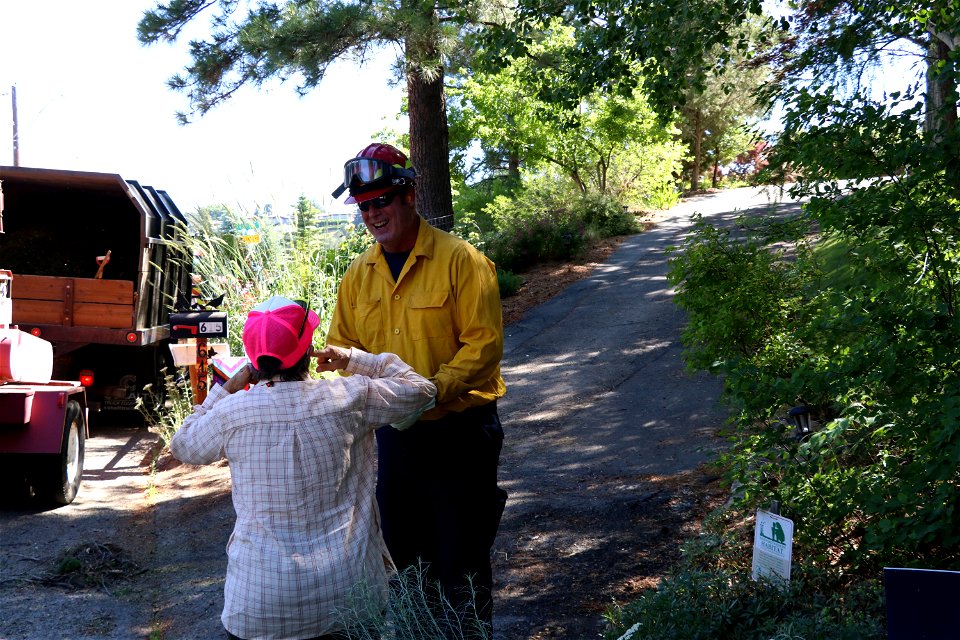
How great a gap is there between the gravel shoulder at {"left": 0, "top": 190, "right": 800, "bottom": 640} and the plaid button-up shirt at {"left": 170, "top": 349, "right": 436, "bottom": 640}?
5.29ft

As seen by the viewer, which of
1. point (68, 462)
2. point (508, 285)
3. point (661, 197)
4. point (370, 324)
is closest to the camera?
point (370, 324)

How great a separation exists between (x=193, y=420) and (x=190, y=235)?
25.1 feet

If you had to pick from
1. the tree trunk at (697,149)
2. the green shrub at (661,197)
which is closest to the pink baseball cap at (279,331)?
the green shrub at (661,197)

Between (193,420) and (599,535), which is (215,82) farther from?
(193,420)

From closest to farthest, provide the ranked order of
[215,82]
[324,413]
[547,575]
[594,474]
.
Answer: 1. [324,413]
2. [547,575]
3. [594,474]
4. [215,82]

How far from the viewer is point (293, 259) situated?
9516 mm

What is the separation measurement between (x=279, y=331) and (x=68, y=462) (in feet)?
17.6

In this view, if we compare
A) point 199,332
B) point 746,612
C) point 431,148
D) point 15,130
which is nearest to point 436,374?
point 746,612

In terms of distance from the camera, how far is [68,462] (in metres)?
7.30

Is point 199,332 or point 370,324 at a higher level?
point 370,324

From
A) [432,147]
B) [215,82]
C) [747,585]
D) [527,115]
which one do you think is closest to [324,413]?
[747,585]

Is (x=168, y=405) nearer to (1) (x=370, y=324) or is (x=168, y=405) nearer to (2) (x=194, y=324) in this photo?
(2) (x=194, y=324)

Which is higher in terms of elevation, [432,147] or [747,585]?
[432,147]

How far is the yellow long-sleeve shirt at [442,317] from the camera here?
338 cm
